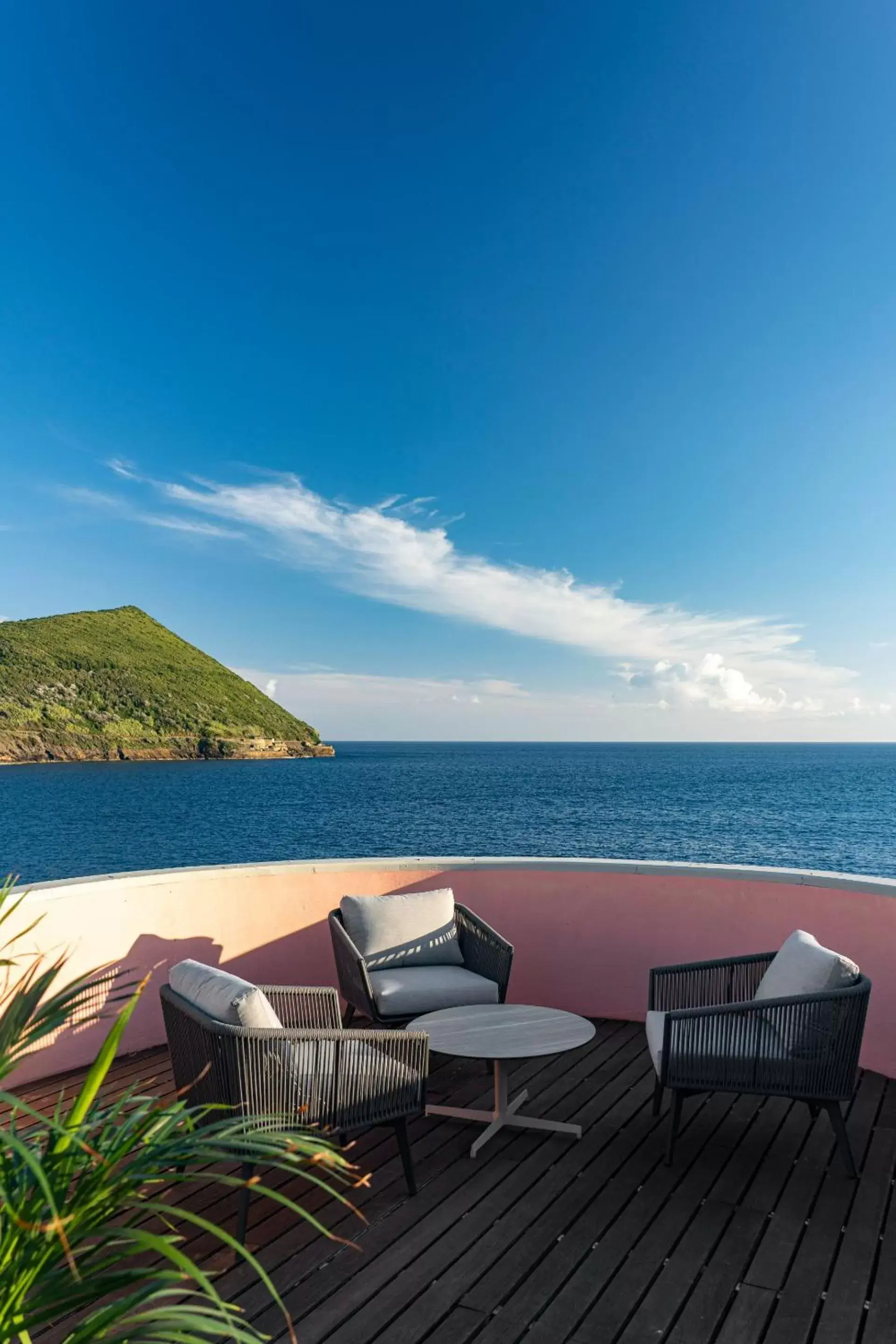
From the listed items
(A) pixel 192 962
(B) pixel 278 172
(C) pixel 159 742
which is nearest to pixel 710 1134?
(A) pixel 192 962


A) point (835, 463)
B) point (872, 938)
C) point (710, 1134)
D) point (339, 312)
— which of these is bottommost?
point (710, 1134)

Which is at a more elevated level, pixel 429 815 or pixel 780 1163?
pixel 780 1163

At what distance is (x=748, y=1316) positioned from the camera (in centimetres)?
219

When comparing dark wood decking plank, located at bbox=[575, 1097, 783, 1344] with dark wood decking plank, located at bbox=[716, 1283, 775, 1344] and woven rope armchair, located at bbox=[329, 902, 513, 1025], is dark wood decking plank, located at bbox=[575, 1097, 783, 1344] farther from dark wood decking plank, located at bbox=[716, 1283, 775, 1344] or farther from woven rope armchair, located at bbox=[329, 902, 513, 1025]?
woven rope armchair, located at bbox=[329, 902, 513, 1025]

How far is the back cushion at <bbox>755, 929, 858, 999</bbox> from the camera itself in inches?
123

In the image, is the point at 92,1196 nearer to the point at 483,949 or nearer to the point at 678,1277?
the point at 678,1277

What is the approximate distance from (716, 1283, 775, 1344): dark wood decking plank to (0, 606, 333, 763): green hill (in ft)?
214

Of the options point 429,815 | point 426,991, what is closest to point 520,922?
point 426,991

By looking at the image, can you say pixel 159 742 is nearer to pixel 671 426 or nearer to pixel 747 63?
pixel 671 426

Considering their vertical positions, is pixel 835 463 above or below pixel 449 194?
below

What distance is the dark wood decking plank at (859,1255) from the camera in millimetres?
2158

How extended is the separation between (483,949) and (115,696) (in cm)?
6517

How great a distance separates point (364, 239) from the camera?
1363 cm

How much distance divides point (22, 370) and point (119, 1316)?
2332cm
